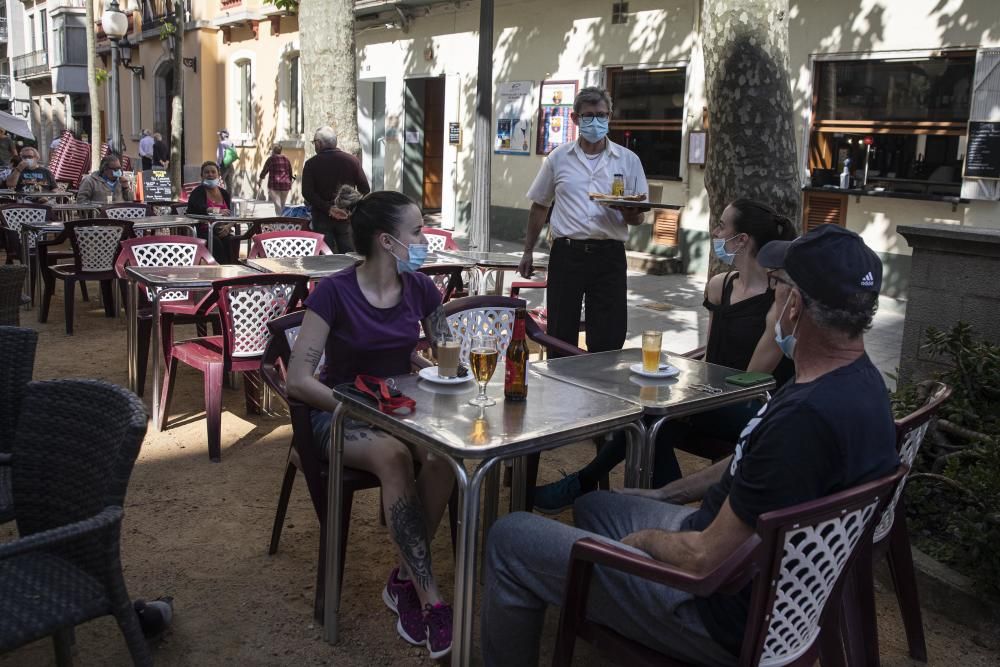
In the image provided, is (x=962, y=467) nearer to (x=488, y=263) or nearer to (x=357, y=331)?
(x=357, y=331)

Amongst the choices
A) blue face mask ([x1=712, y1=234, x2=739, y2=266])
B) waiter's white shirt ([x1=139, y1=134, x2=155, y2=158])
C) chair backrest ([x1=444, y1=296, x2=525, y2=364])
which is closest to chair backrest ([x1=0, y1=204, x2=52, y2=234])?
chair backrest ([x1=444, y1=296, x2=525, y2=364])

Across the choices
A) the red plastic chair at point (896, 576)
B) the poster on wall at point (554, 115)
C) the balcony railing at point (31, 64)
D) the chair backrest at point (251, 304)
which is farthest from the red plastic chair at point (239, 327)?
the balcony railing at point (31, 64)

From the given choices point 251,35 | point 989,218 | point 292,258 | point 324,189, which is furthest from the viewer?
point 251,35

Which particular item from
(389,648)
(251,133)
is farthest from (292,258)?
(251,133)

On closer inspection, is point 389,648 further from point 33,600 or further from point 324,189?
point 324,189

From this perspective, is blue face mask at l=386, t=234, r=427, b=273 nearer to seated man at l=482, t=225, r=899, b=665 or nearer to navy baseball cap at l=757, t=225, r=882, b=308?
seated man at l=482, t=225, r=899, b=665

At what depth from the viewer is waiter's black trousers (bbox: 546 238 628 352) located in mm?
5055

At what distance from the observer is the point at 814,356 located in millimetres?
2100

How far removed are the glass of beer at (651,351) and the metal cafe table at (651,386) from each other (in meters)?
0.05

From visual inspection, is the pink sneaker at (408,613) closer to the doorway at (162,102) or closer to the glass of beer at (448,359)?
the glass of beer at (448,359)

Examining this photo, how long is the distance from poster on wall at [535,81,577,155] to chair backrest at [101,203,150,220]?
6001 millimetres

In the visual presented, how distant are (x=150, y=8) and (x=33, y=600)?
29.0 m

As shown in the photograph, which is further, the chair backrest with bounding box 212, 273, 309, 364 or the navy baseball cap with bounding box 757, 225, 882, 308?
the chair backrest with bounding box 212, 273, 309, 364

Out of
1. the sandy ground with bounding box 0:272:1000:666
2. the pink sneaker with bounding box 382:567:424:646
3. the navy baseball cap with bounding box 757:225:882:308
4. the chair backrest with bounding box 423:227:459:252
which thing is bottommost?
the sandy ground with bounding box 0:272:1000:666
